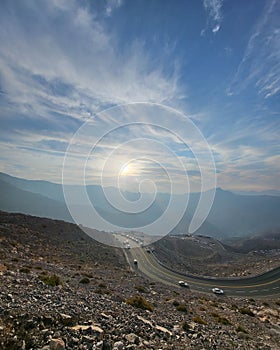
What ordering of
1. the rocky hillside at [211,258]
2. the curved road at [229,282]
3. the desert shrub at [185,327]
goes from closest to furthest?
1. the desert shrub at [185,327]
2. the curved road at [229,282]
3. the rocky hillside at [211,258]

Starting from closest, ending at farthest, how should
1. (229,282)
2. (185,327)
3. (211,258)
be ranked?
(185,327) < (229,282) < (211,258)

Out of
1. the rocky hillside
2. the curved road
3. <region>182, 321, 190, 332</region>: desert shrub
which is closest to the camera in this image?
<region>182, 321, 190, 332</region>: desert shrub

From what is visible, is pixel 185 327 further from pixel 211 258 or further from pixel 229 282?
pixel 211 258

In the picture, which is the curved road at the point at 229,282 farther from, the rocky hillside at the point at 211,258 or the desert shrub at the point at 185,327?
the desert shrub at the point at 185,327

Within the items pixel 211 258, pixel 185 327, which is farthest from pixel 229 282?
pixel 211 258

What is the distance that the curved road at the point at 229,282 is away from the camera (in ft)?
119

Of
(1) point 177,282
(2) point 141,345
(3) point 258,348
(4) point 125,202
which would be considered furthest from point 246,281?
(2) point 141,345

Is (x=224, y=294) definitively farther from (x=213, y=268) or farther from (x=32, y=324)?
(x=32, y=324)

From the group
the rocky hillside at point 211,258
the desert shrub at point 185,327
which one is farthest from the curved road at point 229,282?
the desert shrub at point 185,327

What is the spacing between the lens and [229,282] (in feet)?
139

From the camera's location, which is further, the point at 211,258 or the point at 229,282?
the point at 211,258

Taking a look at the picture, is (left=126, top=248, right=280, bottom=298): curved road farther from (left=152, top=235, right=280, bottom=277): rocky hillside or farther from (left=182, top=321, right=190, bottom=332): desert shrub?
(left=182, top=321, right=190, bottom=332): desert shrub

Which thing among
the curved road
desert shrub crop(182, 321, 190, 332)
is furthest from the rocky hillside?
desert shrub crop(182, 321, 190, 332)

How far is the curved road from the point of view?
36188mm
